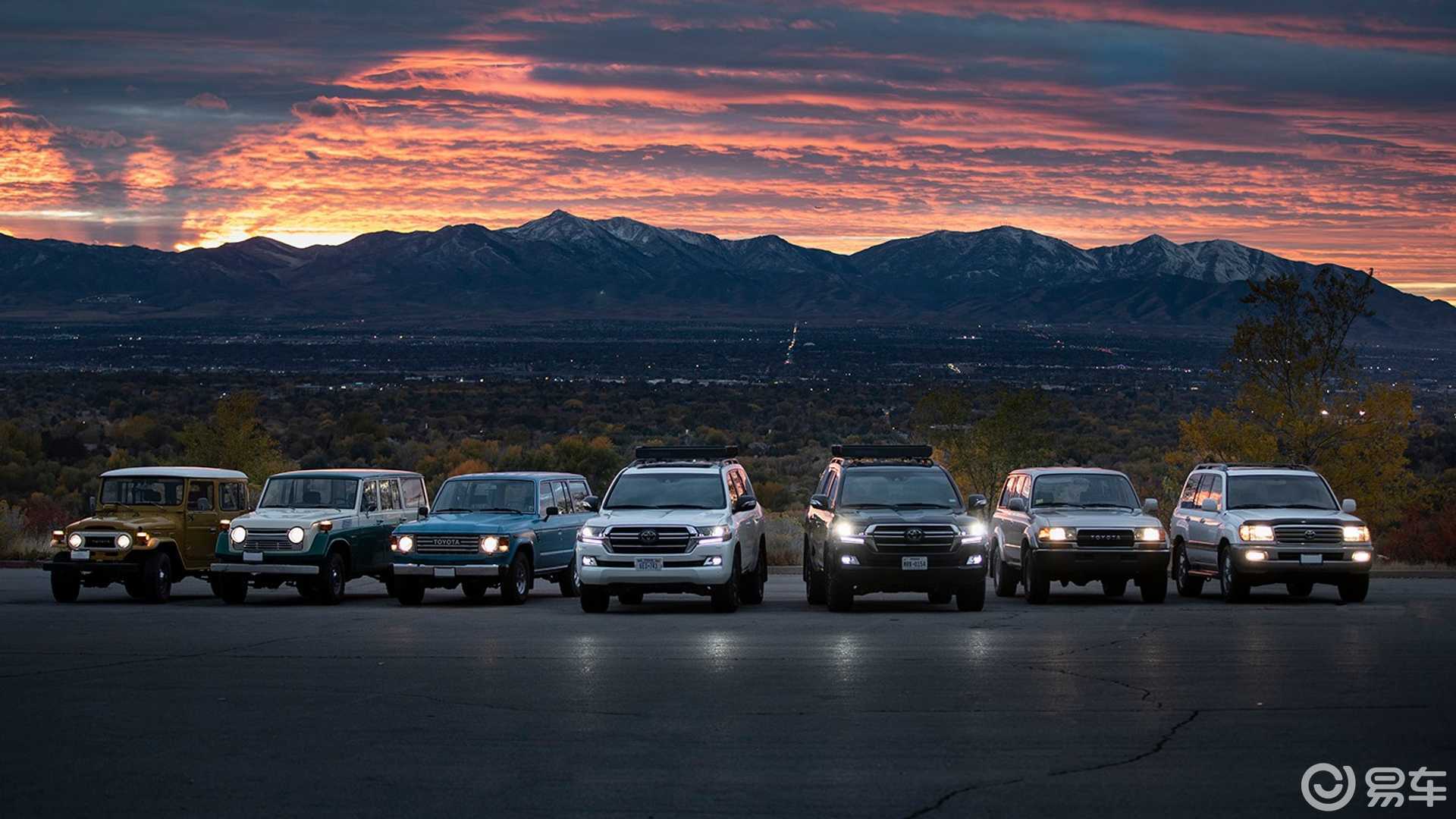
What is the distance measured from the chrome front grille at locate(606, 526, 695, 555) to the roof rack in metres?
3.49

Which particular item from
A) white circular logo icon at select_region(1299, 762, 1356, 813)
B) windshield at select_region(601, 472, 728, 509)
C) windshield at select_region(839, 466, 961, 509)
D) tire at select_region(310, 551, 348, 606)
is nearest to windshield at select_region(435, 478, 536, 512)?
tire at select_region(310, 551, 348, 606)

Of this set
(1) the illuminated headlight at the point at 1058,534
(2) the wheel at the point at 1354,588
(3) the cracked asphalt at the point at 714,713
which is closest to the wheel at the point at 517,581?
(3) the cracked asphalt at the point at 714,713

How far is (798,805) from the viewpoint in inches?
385

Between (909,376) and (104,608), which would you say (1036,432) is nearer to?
(104,608)

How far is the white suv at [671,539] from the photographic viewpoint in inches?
858

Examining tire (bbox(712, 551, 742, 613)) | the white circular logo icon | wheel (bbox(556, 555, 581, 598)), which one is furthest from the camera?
wheel (bbox(556, 555, 581, 598))

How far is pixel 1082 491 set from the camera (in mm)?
25078

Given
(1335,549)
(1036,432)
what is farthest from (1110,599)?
(1036,432)

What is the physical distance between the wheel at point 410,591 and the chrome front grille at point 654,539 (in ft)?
11.5

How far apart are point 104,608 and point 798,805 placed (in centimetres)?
1598

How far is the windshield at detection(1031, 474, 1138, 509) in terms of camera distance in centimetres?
2486

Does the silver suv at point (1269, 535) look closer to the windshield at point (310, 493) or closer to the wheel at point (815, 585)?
the wheel at point (815, 585)

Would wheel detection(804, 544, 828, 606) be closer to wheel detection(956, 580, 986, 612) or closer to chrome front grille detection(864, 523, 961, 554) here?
chrome front grille detection(864, 523, 961, 554)

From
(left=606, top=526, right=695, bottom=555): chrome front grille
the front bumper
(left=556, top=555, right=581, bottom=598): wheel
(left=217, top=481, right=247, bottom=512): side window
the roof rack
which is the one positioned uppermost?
the roof rack
